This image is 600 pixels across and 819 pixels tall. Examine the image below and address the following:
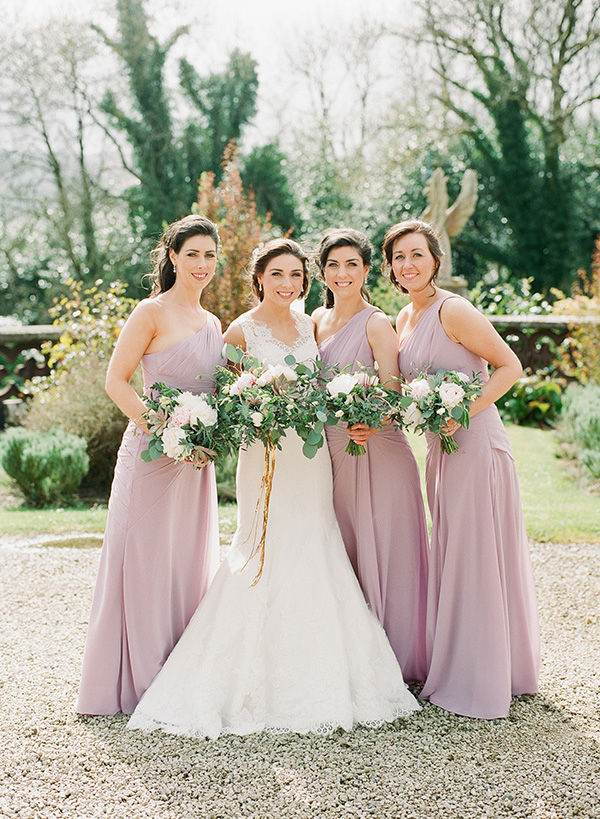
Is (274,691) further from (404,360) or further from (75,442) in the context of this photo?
(75,442)

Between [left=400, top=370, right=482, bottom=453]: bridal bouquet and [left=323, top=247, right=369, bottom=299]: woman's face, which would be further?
[left=323, top=247, right=369, bottom=299]: woman's face

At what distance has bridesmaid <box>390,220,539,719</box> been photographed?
3.51 m

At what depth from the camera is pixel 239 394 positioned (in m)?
3.26

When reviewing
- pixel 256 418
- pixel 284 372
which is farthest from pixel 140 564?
pixel 284 372

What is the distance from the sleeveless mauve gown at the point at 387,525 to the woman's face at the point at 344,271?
151mm

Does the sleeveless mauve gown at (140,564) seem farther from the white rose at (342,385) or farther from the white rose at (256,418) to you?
the white rose at (342,385)

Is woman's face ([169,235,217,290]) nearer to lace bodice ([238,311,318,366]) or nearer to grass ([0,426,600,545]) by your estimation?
lace bodice ([238,311,318,366])

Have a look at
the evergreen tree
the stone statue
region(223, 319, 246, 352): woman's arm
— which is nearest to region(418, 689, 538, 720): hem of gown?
region(223, 319, 246, 352): woman's arm

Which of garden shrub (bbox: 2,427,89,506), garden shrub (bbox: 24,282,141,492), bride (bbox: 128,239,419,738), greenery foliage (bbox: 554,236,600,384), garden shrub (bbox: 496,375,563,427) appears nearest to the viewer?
bride (bbox: 128,239,419,738)

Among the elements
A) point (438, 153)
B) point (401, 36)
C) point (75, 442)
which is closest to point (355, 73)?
point (401, 36)

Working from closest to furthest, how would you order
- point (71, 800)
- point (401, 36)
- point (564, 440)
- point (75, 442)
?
point (71, 800)
point (75, 442)
point (564, 440)
point (401, 36)

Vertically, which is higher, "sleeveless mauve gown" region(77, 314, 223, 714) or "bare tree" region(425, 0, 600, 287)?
"bare tree" region(425, 0, 600, 287)

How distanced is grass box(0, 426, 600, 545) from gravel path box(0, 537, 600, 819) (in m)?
2.75

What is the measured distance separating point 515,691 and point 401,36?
20.7 m
